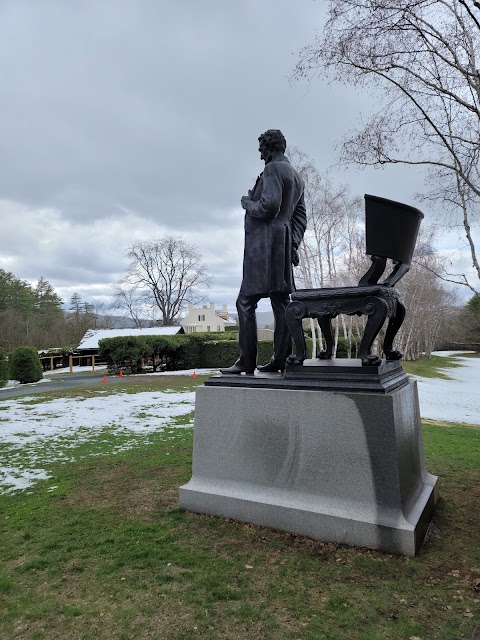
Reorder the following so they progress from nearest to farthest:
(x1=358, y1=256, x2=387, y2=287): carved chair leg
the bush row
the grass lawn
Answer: the grass lawn < (x1=358, y1=256, x2=387, y2=287): carved chair leg < the bush row

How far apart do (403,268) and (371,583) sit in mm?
2362

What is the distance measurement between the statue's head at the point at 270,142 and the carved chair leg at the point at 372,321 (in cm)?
176

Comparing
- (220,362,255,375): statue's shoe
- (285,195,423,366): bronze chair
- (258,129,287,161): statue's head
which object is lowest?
(220,362,255,375): statue's shoe

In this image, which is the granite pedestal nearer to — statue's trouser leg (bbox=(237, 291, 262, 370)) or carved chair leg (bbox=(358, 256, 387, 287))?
statue's trouser leg (bbox=(237, 291, 262, 370))

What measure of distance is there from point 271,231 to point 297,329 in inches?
38.1

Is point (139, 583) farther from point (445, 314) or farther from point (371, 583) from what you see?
point (445, 314)

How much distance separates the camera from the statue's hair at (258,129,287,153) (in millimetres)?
4066

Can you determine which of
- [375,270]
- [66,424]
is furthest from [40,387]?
[375,270]

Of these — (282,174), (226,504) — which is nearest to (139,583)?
(226,504)

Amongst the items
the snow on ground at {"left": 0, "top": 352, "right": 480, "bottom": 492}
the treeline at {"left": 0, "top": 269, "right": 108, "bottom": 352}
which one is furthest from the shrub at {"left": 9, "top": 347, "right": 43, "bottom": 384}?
the treeline at {"left": 0, "top": 269, "right": 108, "bottom": 352}

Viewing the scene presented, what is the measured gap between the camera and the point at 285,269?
13.2 feet

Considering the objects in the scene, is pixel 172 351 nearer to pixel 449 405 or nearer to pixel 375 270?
pixel 449 405

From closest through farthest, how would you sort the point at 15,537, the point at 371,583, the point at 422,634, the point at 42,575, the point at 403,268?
the point at 422,634
the point at 371,583
the point at 42,575
the point at 15,537
the point at 403,268

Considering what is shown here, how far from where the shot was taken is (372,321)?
3320 mm
